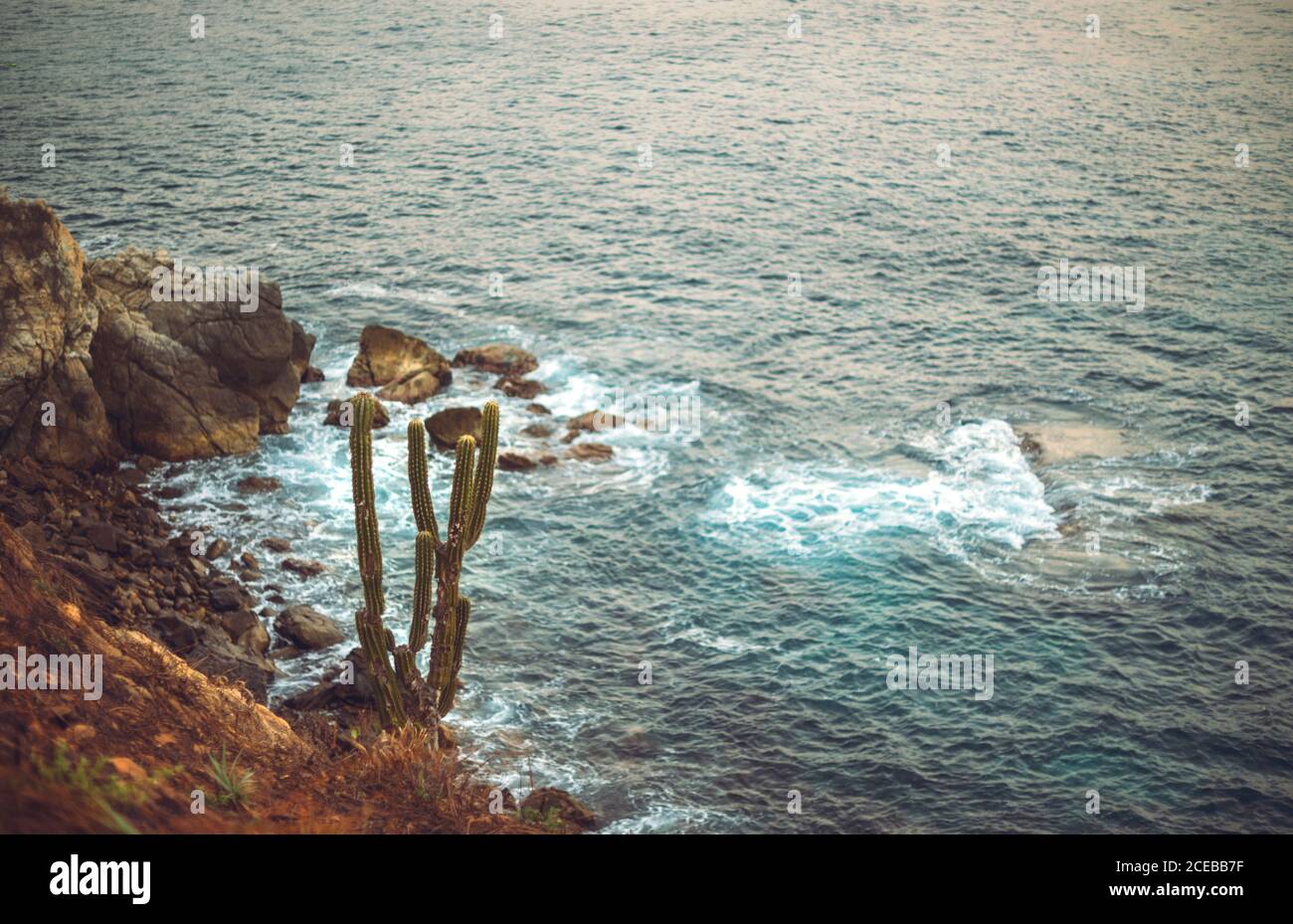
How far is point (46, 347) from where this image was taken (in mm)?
34750

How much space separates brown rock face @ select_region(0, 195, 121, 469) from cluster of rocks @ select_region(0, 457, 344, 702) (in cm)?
91

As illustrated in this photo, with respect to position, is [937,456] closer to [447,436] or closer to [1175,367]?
[1175,367]

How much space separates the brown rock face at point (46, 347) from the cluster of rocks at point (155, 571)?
909 mm

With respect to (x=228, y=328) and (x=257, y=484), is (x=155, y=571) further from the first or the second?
(x=228, y=328)

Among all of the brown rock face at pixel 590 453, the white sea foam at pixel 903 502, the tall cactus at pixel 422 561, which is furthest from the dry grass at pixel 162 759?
the brown rock face at pixel 590 453

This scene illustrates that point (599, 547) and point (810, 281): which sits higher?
point (810, 281)

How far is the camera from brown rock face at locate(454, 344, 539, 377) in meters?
44.3

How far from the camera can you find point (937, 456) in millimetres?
38781

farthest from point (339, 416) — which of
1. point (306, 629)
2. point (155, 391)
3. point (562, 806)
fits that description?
point (562, 806)

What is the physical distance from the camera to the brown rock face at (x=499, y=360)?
44344 mm

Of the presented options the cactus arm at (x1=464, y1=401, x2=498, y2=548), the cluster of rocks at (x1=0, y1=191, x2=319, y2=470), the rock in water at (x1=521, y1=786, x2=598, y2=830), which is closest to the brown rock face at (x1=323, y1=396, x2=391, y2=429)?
the cluster of rocks at (x1=0, y1=191, x2=319, y2=470)

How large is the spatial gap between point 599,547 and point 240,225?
98.7ft
